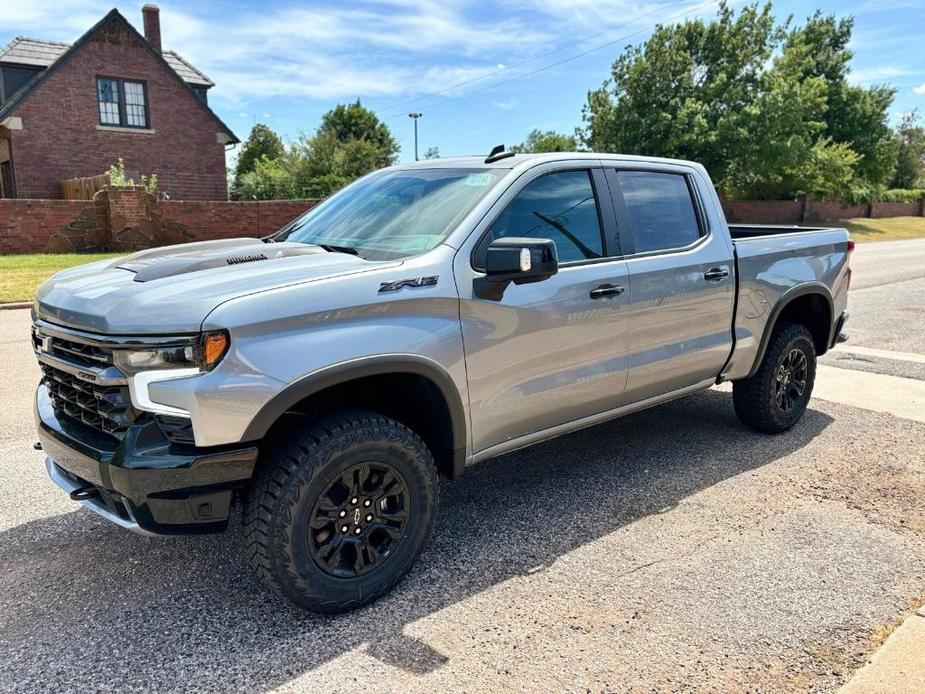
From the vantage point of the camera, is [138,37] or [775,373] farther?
[138,37]

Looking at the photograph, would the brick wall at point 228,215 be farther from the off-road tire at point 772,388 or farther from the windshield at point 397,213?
the off-road tire at point 772,388

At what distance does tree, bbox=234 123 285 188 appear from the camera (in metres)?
51.2

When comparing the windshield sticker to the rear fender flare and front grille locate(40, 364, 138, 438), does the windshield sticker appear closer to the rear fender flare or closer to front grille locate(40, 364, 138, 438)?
front grille locate(40, 364, 138, 438)

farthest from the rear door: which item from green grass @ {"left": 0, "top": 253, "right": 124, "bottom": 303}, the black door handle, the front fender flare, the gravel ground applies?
green grass @ {"left": 0, "top": 253, "right": 124, "bottom": 303}

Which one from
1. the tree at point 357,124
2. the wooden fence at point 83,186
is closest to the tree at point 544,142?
the tree at point 357,124

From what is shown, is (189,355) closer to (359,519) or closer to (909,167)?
(359,519)

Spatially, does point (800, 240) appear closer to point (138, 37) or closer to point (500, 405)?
point (500, 405)

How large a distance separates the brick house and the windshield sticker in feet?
88.0

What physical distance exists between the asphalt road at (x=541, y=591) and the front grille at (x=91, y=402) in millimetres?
807

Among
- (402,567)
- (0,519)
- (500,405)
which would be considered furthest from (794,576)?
(0,519)

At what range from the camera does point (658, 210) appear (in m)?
4.48

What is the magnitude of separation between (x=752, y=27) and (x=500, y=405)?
36809 mm

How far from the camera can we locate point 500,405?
3508 millimetres

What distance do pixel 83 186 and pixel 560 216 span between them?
930 inches
